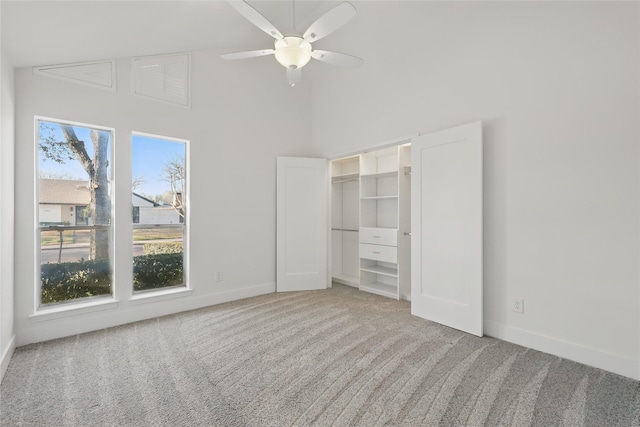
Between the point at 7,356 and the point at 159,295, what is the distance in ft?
4.39

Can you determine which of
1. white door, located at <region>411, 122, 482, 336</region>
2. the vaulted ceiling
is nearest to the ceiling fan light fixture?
the vaulted ceiling

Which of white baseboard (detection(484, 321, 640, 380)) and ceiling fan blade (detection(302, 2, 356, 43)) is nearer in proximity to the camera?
ceiling fan blade (detection(302, 2, 356, 43))

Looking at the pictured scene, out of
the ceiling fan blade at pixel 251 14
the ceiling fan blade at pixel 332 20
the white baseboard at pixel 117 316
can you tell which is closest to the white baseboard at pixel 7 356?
the white baseboard at pixel 117 316

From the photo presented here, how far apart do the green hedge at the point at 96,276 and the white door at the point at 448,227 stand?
9.86 ft

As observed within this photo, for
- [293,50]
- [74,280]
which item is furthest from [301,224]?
[74,280]

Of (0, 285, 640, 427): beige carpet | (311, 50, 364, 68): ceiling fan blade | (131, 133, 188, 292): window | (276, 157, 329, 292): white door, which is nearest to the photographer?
(0, 285, 640, 427): beige carpet

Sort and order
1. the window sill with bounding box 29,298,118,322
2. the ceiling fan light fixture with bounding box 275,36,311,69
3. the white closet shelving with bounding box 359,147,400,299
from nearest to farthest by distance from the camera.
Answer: the ceiling fan light fixture with bounding box 275,36,311,69
the window sill with bounding box 29,298,118,322
the white closet shelving with bounding box 359,147,400,299

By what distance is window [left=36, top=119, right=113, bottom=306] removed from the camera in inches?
119

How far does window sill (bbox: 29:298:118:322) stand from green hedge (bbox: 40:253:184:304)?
99 millimetres

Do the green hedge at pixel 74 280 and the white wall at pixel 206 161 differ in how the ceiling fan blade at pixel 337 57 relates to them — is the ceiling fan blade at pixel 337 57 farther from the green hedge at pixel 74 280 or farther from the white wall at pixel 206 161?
the green hedge at pixel 74 280

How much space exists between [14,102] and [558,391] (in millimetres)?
4914

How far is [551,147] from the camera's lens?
2617 millimetres

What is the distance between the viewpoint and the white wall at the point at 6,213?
2.34 metres

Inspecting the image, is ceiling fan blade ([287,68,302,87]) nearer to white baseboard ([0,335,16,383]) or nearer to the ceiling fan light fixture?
the ceiling fan light fixture
